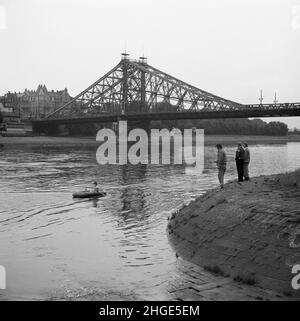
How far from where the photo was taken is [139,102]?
12169 centimetres

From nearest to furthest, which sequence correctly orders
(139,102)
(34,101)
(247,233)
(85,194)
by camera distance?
(247,233) < (85,194) < (139,102) < (34,101)

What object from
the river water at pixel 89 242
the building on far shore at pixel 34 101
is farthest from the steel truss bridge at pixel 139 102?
the river water at pixel 89 242

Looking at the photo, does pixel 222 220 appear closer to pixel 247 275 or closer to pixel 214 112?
pixel 247 275

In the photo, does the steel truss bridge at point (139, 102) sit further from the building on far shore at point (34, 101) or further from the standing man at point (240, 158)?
the standing man at point (240, 158)

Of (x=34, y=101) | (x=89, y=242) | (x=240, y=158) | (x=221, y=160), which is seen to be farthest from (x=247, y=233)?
(x=34, y=101)

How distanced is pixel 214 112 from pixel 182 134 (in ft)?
153

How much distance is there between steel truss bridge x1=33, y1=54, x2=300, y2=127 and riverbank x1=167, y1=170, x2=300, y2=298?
209ft

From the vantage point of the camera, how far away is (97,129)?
123500 millimetres

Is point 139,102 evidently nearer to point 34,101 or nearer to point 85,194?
point 34,101

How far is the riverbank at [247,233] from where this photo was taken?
9.68 metres

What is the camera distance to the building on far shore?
134 metres

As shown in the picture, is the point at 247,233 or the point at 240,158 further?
the point at 240,158

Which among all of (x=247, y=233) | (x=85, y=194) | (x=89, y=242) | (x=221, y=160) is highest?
(x=221, y=160)

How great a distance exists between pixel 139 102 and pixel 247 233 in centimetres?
11172
